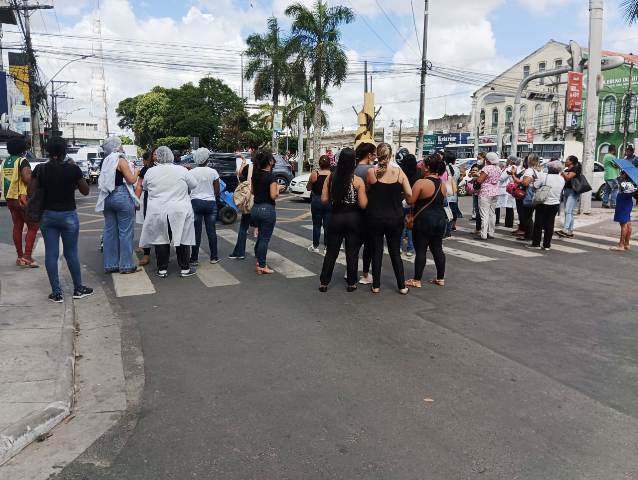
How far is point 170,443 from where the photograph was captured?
3.42 m

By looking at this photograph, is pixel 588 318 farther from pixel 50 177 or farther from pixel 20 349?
pixel 50 177

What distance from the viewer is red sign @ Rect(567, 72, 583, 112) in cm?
1714

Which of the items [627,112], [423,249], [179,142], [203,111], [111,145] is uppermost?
[203,111]

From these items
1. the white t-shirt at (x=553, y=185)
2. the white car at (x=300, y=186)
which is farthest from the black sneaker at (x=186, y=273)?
the white car at (x=300, y=186)

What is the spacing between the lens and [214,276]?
26.7 ft

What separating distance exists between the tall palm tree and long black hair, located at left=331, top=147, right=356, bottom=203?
78.1ft

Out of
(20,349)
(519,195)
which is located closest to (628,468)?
(20,349)

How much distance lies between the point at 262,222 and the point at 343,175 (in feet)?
5.93

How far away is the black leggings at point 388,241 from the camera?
272 inches

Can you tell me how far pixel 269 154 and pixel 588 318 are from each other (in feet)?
14.9

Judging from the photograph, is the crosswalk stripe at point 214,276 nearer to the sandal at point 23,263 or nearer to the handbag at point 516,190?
the sandal at point 23,263

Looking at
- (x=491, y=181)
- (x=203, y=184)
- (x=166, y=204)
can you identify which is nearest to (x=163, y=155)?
(x=166, y=204)

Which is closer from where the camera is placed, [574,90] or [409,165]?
[409,165]

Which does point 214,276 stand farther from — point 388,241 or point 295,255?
point 388,241
